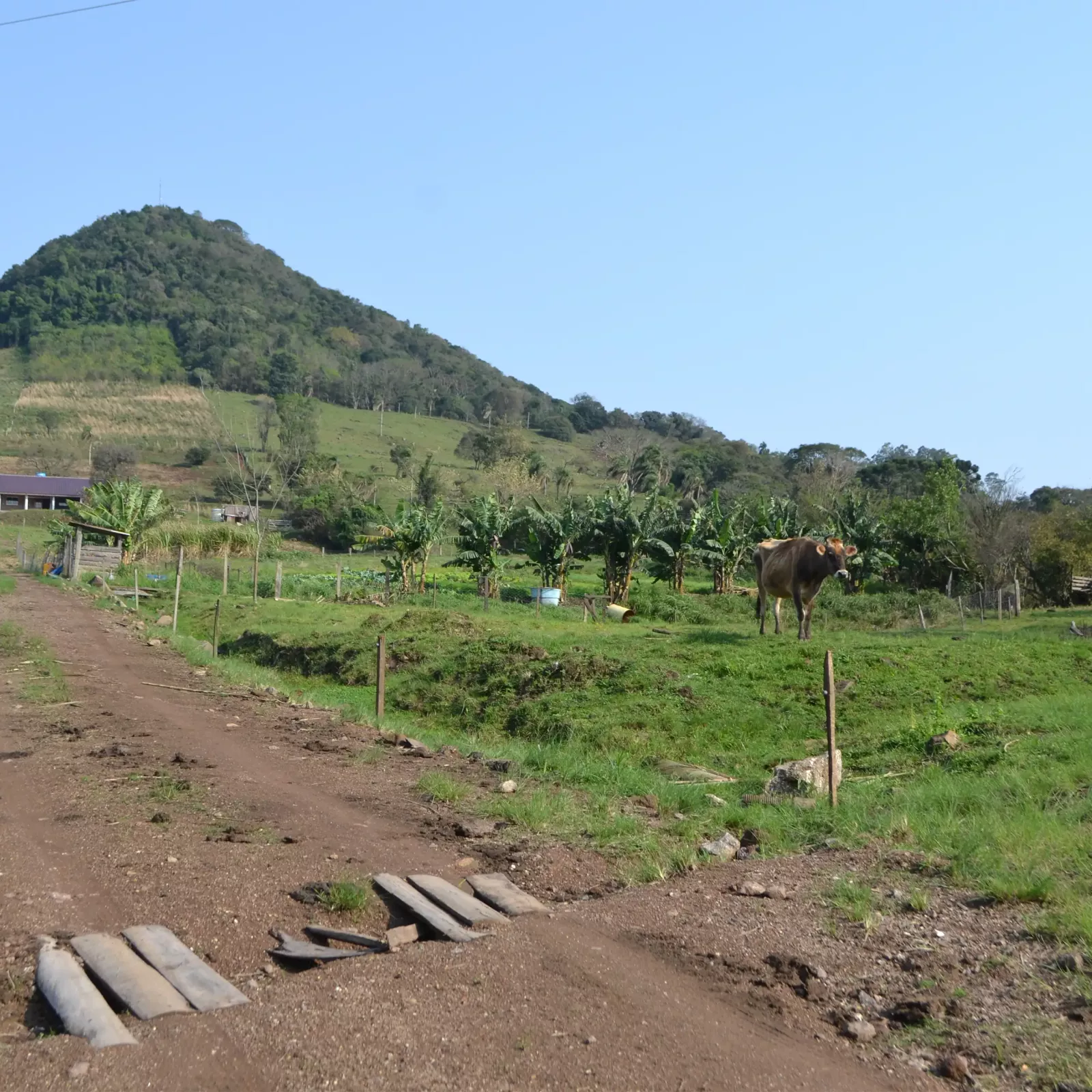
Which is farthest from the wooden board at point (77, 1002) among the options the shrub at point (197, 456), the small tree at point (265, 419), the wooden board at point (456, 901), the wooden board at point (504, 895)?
the shrub at point (197, 456)

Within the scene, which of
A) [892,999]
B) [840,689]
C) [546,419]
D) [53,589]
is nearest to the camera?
[892,999]

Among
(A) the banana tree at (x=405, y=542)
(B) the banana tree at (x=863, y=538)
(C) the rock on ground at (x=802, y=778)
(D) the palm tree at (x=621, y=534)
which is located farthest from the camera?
(B) the banana tree at (x=863, y=538)

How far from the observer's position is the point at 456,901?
23.6 feet

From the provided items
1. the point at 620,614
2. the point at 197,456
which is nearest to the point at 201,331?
the point at 197,456

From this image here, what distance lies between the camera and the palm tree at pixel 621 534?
127ft

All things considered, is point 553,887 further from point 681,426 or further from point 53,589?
point 681,426

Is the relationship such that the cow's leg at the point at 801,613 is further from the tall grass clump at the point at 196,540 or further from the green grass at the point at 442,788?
the tall grass clump at the point at 196,540

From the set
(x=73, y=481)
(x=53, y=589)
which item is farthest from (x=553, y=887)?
(x=73, y=481)

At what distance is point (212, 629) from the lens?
29328 mm

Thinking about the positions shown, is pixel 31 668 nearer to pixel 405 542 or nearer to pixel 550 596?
pixel 405 542

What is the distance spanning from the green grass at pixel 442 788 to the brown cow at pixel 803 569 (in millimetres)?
12492

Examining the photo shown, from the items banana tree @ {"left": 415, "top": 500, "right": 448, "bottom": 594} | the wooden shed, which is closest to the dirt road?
banana tree @ {"left": 415, "top": 500, "right": 448, "bottom": 594}

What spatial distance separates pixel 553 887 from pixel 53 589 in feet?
106

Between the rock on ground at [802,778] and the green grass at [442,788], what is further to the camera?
the rock on ground at [802,778]
